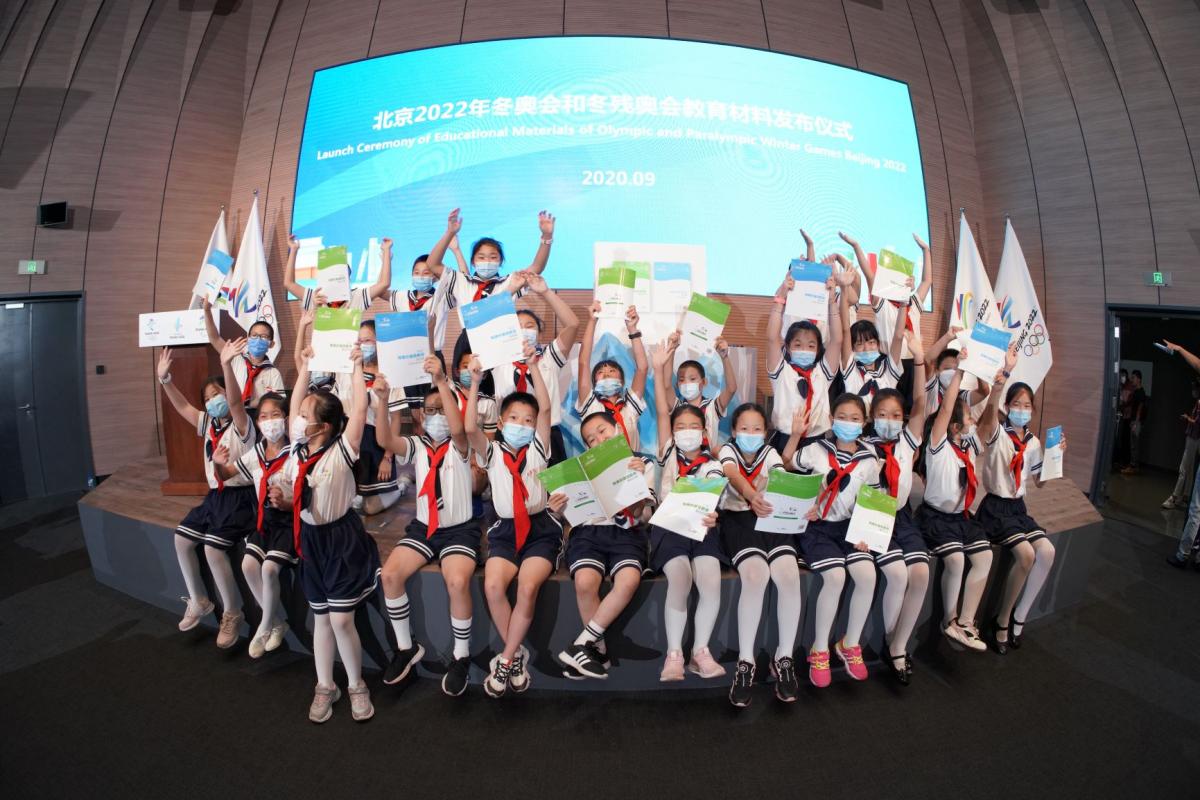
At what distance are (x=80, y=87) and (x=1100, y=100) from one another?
454 inches

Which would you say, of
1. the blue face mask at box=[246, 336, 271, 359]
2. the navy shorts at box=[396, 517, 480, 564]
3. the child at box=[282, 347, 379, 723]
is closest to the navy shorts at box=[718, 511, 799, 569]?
the navy shorts at box=[396, 517, 480, 564]

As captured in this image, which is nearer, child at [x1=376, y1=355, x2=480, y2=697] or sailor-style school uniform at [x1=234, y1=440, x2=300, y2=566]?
child at [x1=376, y1=355, x2=480, y2=697]

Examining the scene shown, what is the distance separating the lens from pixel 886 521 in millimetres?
2572

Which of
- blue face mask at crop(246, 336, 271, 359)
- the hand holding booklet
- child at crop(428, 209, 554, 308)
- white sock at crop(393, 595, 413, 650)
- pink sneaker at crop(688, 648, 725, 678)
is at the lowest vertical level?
pink sneaker at crop(688, 648, 725, 678)

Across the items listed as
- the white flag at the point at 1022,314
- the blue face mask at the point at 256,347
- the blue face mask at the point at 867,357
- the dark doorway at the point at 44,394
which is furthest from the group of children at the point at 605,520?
the dark doorway at the point at 44,394

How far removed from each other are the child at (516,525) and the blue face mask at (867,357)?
2.12 metres

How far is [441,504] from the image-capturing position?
2.67m

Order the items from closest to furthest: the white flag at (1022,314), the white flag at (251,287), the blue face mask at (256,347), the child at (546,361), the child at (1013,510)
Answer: the child at (1013,510)
the child at (546,361)
the blue face mask at (256,347)
the white flag at (251,287)
the white flag at (1022,314)

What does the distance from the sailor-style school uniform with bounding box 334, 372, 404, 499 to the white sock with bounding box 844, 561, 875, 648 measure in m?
2.68

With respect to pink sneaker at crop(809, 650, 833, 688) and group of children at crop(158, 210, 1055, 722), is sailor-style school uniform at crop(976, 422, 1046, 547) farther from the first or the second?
pink sneaker at crop(809, 650, 833, 688)

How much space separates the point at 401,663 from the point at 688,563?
→ 144 cm

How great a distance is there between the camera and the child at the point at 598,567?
2.42 metres

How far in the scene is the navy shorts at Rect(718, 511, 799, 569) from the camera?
103 inches

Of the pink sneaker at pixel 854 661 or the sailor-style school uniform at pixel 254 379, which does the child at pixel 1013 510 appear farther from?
the sailor-style school uniform at pixel 254 379
